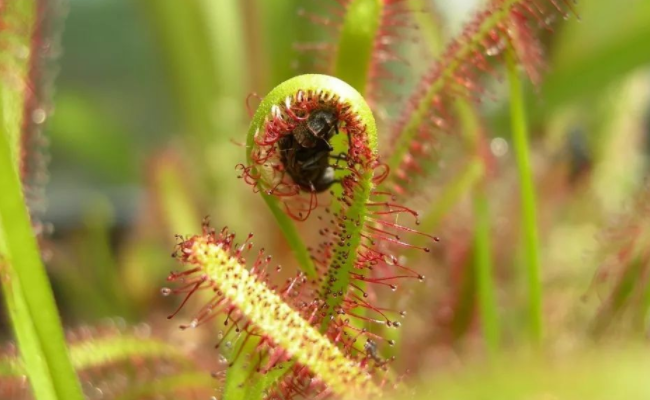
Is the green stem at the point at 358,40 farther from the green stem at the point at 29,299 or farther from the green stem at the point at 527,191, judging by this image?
the green stem at the point at 29,299

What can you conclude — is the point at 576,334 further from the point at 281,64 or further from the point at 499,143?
the point at 281,64

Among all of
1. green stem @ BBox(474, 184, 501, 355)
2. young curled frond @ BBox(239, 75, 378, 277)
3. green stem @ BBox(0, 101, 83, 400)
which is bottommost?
green stem @ BBox(0, 101, 83, 400)

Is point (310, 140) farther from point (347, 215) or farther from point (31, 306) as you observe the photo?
point (31, 306)

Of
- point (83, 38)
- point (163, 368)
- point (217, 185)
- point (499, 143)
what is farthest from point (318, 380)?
point (83, 38)

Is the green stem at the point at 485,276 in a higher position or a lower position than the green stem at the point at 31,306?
higher

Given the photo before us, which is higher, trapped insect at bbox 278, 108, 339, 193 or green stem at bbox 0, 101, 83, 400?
trapped insect at bbox 278, 108, 339, 193

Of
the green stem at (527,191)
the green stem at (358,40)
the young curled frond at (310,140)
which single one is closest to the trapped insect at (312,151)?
the young curled frond at (310,140)

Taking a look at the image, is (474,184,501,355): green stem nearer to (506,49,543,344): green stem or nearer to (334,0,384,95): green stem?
(506,49,543,344): green stem

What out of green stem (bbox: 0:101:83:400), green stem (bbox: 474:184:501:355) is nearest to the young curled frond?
green stem (bbox: 0:101:83:400)
